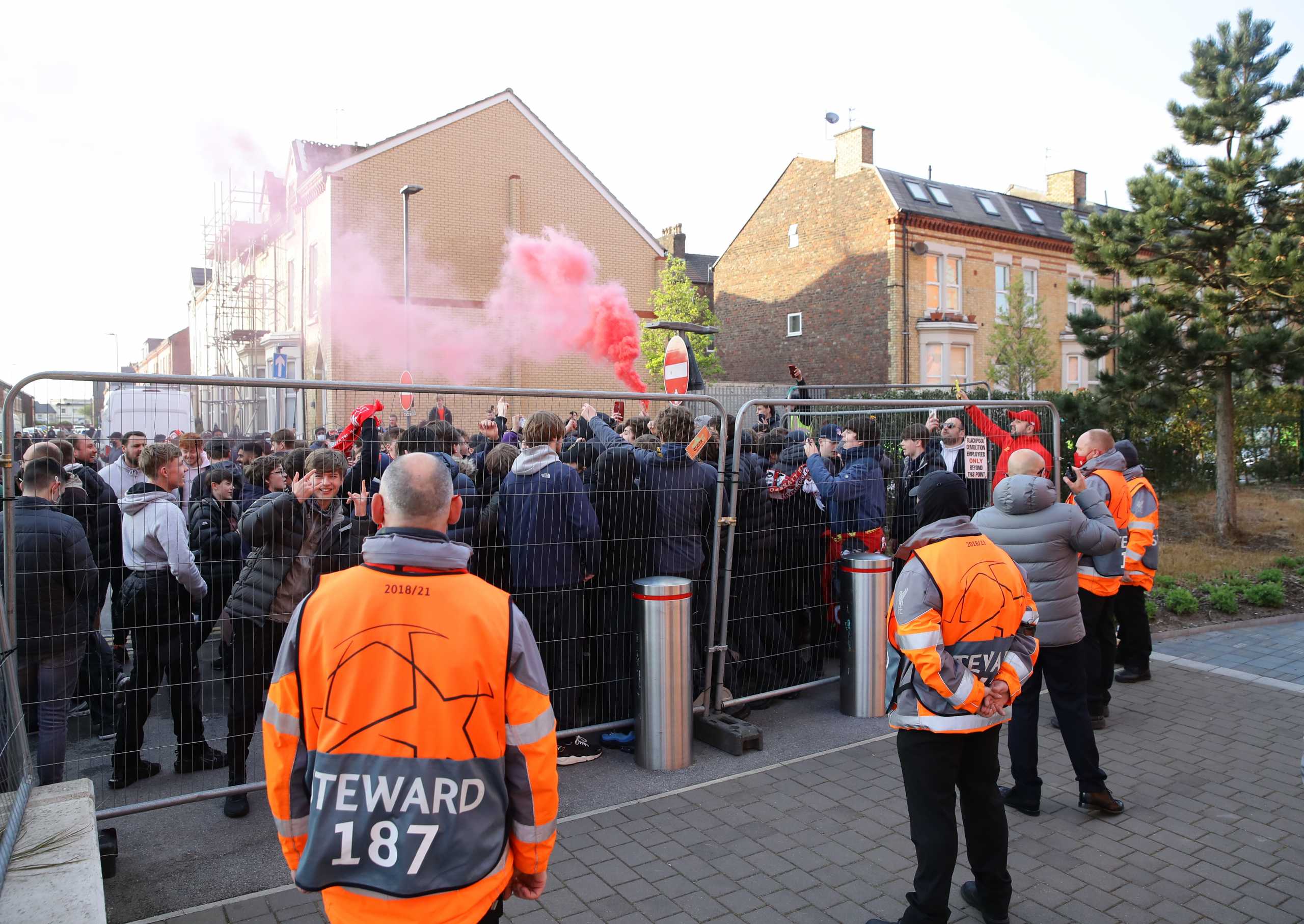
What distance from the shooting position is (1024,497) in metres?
4.45

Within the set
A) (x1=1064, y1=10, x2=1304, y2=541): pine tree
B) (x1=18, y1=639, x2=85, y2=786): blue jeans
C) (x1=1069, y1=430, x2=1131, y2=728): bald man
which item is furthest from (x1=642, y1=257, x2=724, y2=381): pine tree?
(x1=18, y1=639, x2=85, y2=786): blue jeans

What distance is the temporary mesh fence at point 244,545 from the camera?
4270 millimetres

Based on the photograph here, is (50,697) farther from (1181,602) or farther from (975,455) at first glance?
(1181,602)

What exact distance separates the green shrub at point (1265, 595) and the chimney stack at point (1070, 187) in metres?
33.6

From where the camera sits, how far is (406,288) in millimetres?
22672

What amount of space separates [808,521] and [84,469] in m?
5.12

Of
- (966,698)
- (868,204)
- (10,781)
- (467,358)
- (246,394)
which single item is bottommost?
(10,781)

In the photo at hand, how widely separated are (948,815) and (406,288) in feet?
70.5

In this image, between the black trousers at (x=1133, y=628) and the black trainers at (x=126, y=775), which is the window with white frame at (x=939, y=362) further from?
the black trainers at (x=126, y=775)

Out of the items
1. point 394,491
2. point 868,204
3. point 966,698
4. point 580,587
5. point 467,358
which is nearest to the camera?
point 394,491

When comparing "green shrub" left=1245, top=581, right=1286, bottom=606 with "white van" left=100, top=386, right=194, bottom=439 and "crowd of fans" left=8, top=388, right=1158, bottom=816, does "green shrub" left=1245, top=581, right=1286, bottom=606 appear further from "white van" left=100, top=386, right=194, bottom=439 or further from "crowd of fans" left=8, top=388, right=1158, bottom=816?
"white van" left=100, top=386, right=194, bottom=439

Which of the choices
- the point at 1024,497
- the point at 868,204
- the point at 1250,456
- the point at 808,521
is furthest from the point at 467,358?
the point at 1024,497

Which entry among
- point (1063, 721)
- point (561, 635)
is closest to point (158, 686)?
point (561, 635)

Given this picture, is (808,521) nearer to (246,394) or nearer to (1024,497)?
(1024,497)
